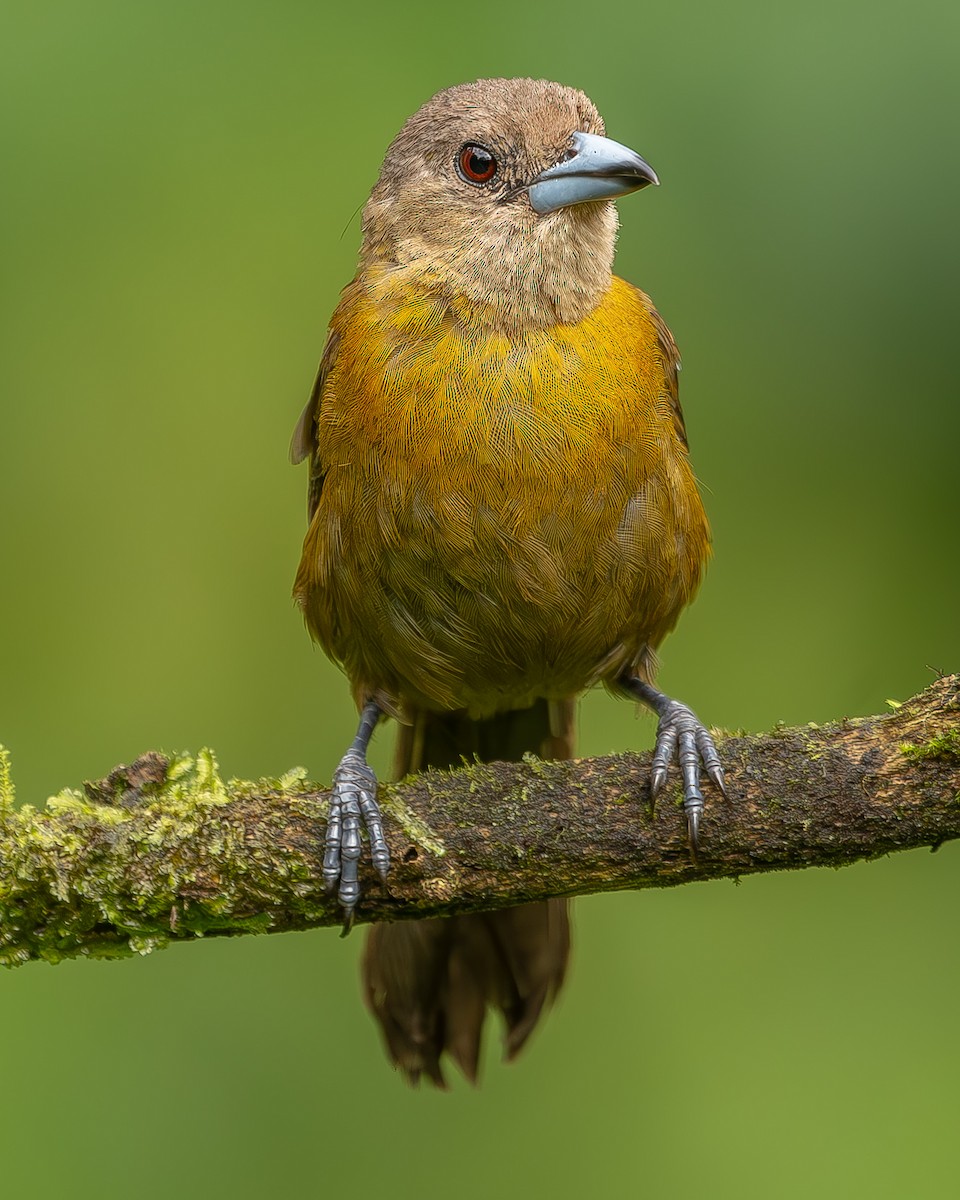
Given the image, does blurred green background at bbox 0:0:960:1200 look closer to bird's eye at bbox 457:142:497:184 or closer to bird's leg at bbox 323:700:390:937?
bird's eye at bbox 457:142:497:184

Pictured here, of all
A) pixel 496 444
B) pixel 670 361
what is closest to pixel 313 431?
pixel 496 444

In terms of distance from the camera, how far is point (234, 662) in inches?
223

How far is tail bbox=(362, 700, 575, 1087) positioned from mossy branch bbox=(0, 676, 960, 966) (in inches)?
42.5

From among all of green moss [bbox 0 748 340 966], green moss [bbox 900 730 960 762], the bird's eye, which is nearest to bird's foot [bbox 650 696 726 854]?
green moss [bbox 900 730 960 762]

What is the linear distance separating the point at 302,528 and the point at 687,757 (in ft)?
8.77

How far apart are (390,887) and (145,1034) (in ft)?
7.53

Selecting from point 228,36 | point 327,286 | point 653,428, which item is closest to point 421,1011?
point 653,428

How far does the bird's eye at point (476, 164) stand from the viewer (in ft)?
13.5

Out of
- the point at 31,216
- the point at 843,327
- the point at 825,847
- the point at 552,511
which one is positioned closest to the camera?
the point at 825,847

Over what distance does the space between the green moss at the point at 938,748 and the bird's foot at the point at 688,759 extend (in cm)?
45

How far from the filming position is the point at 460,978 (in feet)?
14.9

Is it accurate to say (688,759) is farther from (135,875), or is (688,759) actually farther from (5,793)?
(5,793)

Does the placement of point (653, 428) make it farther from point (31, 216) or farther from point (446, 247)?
point (31, 216)

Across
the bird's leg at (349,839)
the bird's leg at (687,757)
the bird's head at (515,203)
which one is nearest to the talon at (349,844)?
the bird's leg at (349,839)
